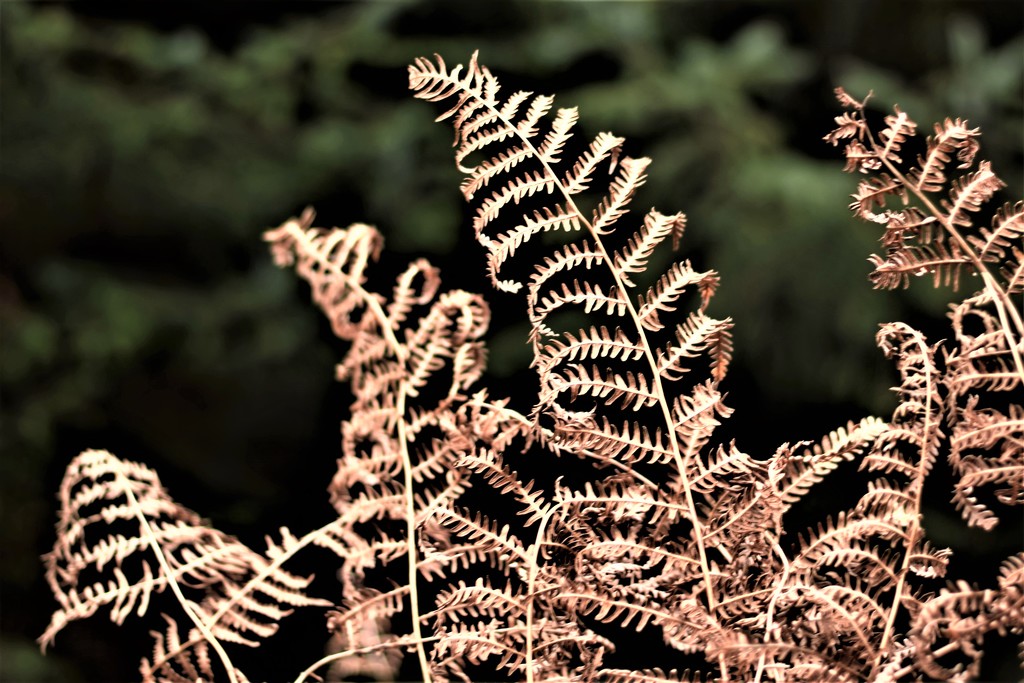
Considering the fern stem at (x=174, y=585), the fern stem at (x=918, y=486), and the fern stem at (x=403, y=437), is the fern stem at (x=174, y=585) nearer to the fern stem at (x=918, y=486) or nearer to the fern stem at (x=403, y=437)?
the fern stem at (x=403, y=437)

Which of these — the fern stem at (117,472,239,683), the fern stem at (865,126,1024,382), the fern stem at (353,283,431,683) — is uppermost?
the fern stem at (865,126,1024,382)

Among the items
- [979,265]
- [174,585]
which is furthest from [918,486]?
[174,585]

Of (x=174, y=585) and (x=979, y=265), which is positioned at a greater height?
(x=979, y=265)

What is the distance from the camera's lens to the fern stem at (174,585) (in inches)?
11.9

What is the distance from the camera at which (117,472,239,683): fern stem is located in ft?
1.00

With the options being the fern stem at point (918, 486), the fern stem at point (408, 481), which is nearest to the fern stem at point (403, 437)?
the fern stem at point (408, 481)

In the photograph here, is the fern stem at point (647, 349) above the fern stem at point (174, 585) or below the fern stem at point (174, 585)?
above

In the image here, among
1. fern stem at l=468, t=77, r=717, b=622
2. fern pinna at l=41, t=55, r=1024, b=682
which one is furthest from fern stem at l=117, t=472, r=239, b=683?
fern stem at l=468, t=77, r=717, b=622

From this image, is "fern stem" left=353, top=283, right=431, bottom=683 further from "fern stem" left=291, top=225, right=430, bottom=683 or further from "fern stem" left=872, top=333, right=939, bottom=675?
"fern stem" left=872, top=333, right=939, bottom=675

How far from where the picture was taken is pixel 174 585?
31 centimetres

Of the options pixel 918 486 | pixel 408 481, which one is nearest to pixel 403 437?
pixel 408 481

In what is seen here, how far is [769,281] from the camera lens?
1938mm

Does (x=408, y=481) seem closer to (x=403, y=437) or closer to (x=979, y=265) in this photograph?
(x=403, y=437)

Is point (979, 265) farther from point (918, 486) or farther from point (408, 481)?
point (408, 481)
